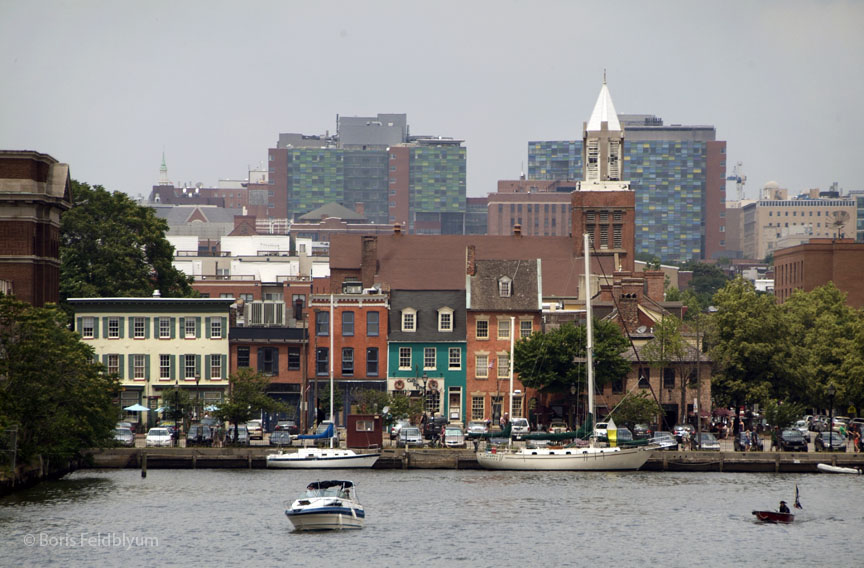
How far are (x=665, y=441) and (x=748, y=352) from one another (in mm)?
18650

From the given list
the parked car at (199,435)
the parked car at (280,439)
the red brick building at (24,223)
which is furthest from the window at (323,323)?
the red brick building at (24,223)

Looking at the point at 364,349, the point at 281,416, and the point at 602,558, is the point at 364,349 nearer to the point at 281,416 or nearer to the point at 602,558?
the point at 281,416

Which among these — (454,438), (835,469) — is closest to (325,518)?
(454,438)

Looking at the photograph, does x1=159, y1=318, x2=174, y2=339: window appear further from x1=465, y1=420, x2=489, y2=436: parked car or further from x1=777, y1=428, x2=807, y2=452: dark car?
x1=777, y1=428, x2=807, y2=452: dark car

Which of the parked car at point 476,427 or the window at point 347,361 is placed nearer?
the parked car at point 476,427

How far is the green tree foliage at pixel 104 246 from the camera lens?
12312 cm

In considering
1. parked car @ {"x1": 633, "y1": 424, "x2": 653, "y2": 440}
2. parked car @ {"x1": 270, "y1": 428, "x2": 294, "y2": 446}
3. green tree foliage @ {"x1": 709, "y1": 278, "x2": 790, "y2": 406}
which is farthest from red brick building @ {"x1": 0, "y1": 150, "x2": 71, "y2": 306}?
green tree foliage @ {"x1": 709, "y1": 278, "x2": 790, "y2": 406}

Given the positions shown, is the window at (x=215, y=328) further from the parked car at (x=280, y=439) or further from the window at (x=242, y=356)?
the parked car at (x=280, y=439)

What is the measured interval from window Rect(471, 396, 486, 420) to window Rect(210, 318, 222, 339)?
21.1 meters

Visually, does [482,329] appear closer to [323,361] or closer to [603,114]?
[323,361]

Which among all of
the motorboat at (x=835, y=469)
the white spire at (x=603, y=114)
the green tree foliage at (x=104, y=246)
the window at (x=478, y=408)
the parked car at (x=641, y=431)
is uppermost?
the white spire at (x=603, y=114)

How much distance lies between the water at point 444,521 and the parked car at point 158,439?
449 centimetres

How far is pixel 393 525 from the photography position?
71562 mm

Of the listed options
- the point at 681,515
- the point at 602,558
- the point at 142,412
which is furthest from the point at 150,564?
the point at 142,412
